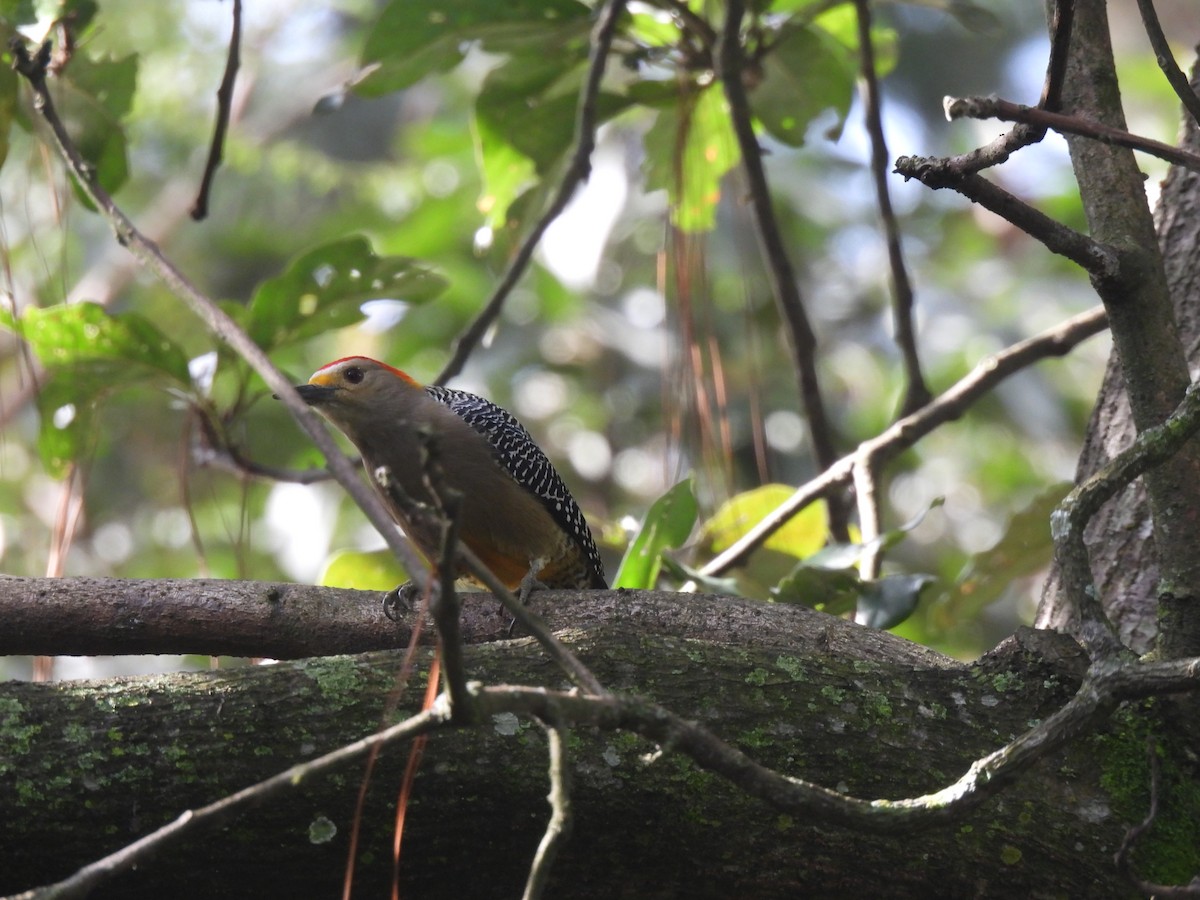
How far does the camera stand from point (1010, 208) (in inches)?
105

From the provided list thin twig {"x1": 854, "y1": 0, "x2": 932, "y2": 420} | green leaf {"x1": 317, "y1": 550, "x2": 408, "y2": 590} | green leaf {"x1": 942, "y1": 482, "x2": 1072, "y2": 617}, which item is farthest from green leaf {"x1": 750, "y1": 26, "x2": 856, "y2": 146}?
green leaf {"x1": 317, "y1": 550, "x2": 408, "y2": 590}

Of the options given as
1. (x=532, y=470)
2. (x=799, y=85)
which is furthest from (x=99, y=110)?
(x=799, y=85)

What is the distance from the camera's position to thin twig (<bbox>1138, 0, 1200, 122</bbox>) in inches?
102

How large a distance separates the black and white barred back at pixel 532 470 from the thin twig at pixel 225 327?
1768mm

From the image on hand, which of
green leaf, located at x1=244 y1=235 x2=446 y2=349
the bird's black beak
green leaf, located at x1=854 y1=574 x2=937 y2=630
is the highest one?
green leaf, located at x1=244 y1=235 x2=446 y2=349

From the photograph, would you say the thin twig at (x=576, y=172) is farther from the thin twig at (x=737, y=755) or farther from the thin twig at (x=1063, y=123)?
the thin twig at (x=737, y=755)

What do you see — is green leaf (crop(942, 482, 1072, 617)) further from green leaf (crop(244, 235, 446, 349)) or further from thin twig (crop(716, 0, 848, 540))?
green leaf (crop(244, 235, 446, 349))

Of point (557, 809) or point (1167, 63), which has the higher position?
point (1167, 63)

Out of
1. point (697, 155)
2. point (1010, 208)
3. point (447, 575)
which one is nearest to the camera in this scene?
point (447, 575)

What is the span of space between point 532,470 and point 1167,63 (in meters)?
3.15

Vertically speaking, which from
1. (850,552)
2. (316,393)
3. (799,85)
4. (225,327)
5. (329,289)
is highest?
(799,85)

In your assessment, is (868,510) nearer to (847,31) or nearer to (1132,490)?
(1132,490)

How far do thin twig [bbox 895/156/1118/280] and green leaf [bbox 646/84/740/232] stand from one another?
282 cm

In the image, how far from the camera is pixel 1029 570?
5.14 meters
